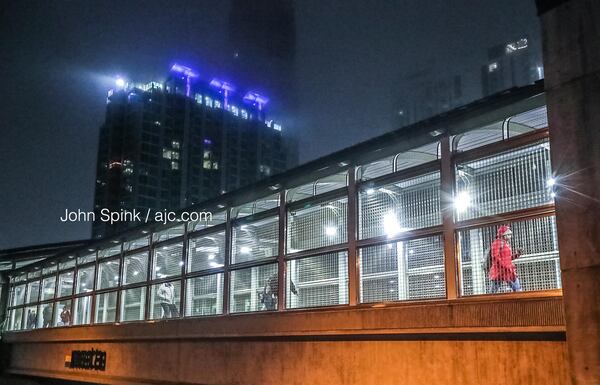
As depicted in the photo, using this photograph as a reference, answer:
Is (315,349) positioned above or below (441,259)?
below

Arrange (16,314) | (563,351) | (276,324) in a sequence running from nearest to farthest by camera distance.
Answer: (563,351) < (276,324) < (16,314)

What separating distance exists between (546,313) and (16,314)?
18.5 metres

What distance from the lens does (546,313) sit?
17.8 feet

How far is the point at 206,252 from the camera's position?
10.9 m

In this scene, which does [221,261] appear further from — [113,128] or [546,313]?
[113,128]

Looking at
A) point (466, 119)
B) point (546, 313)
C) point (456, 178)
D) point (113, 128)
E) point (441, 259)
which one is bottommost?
point (546, 313)

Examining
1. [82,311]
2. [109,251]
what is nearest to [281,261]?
[109,251]

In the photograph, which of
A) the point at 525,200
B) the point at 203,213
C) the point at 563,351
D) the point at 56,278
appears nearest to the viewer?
the point at 563,351

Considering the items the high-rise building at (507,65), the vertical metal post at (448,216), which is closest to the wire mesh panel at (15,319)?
the vertical metal post at (448,216)

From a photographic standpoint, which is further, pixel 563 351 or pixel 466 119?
pixel 466 119

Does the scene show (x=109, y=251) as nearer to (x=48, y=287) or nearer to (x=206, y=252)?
(x=48, y=287)

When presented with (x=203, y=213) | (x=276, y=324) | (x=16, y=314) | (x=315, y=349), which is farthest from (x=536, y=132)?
(x=16, y=314)

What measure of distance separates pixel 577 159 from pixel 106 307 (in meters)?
11.7

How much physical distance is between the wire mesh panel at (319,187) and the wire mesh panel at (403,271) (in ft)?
4.10
